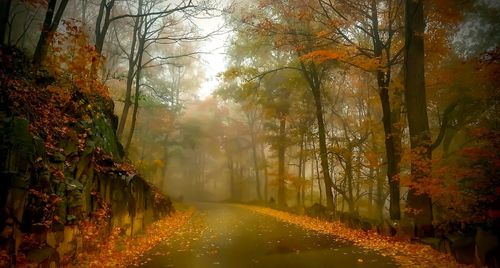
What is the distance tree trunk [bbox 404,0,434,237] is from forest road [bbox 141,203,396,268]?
2.53 m

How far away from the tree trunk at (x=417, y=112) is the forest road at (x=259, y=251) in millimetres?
2526

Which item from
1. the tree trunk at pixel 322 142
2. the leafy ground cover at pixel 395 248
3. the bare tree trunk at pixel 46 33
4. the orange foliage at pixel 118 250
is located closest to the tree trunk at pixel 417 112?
the leafy ground cover at pixel 395 248

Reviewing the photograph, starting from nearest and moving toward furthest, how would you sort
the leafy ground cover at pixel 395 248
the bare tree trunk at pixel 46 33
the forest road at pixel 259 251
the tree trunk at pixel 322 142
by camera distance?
the leafy ground cover at pixel 395 248
the forest road at pixel 259 251
the bare tree trunk at pixel 46 33
the tree trunk at pixel 322 142

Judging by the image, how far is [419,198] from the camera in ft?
37.3

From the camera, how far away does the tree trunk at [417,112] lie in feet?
36.2

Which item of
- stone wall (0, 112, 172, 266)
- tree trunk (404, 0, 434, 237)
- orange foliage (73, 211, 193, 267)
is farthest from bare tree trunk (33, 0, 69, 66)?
tree trunk (404, 0, 434, 237)

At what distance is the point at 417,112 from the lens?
1170cm

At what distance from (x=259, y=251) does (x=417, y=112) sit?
22.2ft

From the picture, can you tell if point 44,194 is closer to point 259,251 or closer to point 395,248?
point 259,251

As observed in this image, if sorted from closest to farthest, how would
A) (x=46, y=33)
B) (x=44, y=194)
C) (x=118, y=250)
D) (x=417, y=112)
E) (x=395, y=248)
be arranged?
(x=44, y=194), (x=118, y=250), (x=395, y=248), (x=46, y=33), (x=417, y=112)

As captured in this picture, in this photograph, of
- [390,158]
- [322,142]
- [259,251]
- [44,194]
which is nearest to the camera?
[44,194]

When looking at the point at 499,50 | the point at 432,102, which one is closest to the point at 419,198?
the point at 499,50

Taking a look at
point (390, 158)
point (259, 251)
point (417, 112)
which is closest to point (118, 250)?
point (259, 251)

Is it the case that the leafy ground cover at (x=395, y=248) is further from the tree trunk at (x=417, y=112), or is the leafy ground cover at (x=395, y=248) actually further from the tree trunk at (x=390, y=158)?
the tree trunk at (x=390, y=158)
